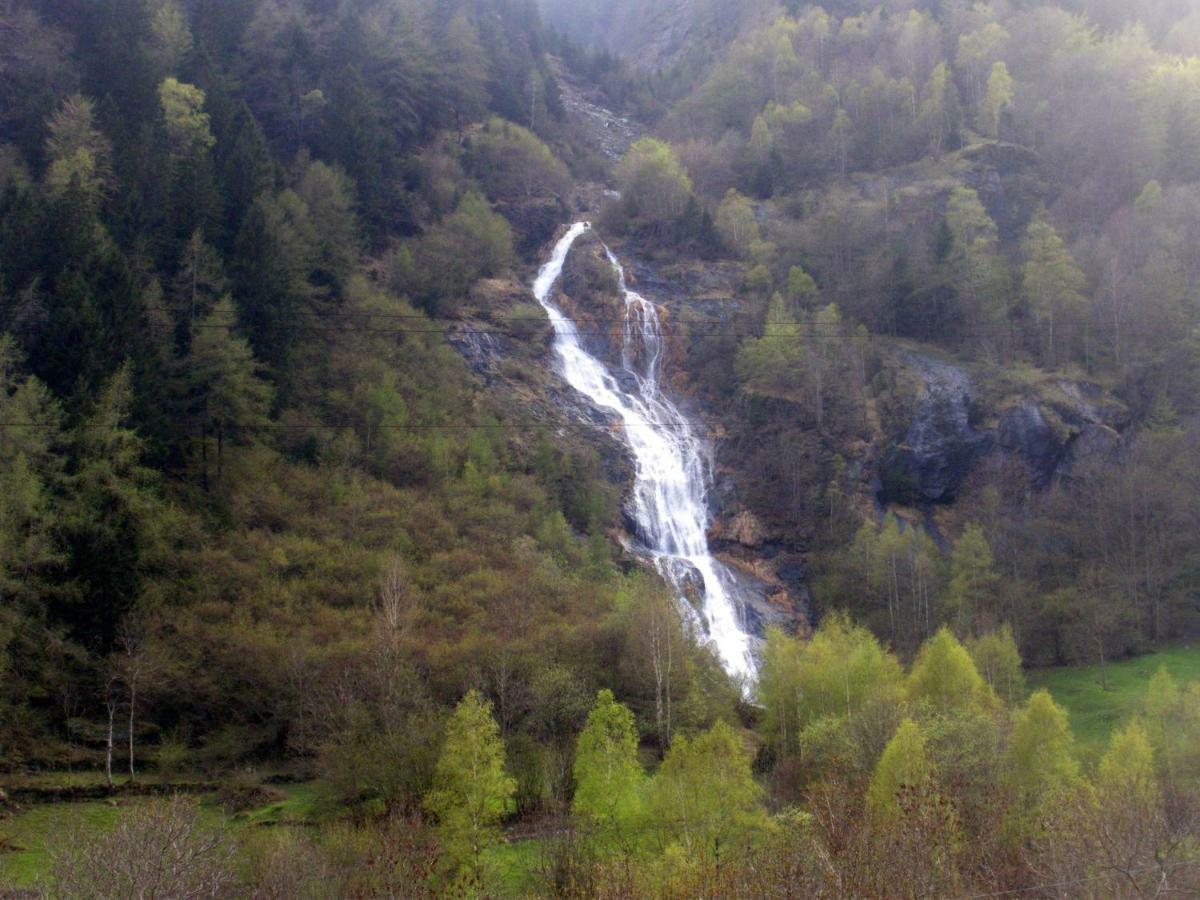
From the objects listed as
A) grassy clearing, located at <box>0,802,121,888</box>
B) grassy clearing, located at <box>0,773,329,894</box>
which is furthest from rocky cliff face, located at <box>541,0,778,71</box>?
grassy clearing, located at <box>0,802,121,888</box>

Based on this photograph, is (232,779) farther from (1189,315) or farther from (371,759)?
(1189,315)

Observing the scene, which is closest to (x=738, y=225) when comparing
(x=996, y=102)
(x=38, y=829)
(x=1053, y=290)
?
(x=1053, y=290)

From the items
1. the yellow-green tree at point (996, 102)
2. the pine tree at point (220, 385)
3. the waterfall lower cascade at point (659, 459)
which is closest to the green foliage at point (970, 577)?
the waterfall lower cascade at point (659, 459)

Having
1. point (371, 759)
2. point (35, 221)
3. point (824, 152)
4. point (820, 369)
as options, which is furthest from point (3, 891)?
point (824, 152)

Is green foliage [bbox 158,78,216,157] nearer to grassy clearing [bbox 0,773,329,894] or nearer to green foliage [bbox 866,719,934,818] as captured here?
grassy clearing [bbox 0,773,329,894]

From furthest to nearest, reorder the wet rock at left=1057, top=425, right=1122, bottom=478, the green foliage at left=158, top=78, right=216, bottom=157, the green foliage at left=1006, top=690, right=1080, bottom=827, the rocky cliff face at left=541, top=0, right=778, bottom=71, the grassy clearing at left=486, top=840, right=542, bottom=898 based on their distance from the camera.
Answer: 1. the rocky cliff face at left=541, top=0, right=778, bottom=71
2. the wet rock at left=1057, top=425, right=1122, bottom=478
3. the green foliage at left=158, top=78, right=216, bottom=157
4. the green foliage at left=1006, top=690, right=1080, bottom=827
5. the grassy clearing at left=486, top=840, right=542, bottom=898

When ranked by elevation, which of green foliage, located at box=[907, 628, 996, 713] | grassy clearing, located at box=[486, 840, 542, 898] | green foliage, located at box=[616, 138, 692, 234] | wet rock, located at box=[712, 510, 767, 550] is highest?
green foliage, located at box=[616, 138, 692, 234]

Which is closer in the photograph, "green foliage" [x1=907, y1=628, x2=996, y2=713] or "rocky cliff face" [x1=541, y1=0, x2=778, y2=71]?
"green foliage" [x1=907, y1=628, x2=996, y2=713]
